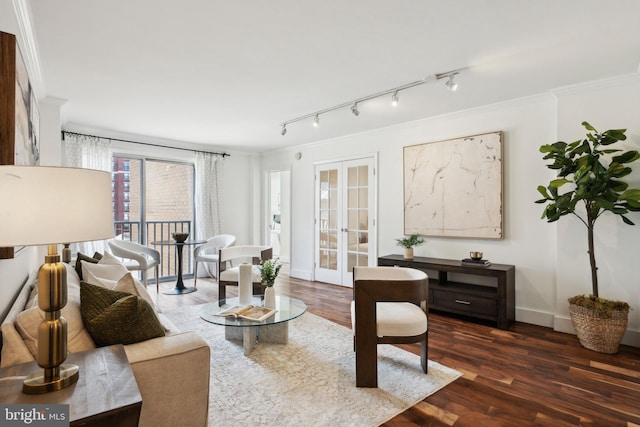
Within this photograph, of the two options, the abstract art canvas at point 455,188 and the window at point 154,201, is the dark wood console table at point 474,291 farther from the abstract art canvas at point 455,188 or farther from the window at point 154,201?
the window at point 154,201

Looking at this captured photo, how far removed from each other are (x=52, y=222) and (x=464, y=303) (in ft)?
12.2

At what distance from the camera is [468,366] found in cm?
263

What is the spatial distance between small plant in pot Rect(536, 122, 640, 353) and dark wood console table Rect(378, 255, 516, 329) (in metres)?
0.57

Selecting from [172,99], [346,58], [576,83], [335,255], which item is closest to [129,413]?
[346,58]

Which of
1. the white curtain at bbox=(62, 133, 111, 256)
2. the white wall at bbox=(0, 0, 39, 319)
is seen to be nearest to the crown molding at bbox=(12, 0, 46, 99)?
the white wall at bbox=(0, 0, 39, 319)

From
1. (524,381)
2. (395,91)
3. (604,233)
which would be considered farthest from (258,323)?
(604,233)

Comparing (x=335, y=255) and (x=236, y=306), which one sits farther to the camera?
(x=335, y=255)

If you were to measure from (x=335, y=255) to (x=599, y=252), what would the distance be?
337cm

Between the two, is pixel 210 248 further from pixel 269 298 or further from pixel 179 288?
pixel 269 298

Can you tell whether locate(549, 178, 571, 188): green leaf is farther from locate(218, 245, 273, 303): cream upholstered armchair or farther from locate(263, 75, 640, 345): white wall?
locate(218, 245, 273, 303): cream upholstered armchair

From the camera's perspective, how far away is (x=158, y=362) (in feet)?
4.84

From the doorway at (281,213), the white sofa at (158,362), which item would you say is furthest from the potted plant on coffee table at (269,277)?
the doorway at (281,213)

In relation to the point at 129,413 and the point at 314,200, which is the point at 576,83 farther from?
the point at 129,413

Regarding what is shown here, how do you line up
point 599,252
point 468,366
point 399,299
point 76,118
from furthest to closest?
point 76,118 → point 599,252 → point 468,366 → point 399,299
